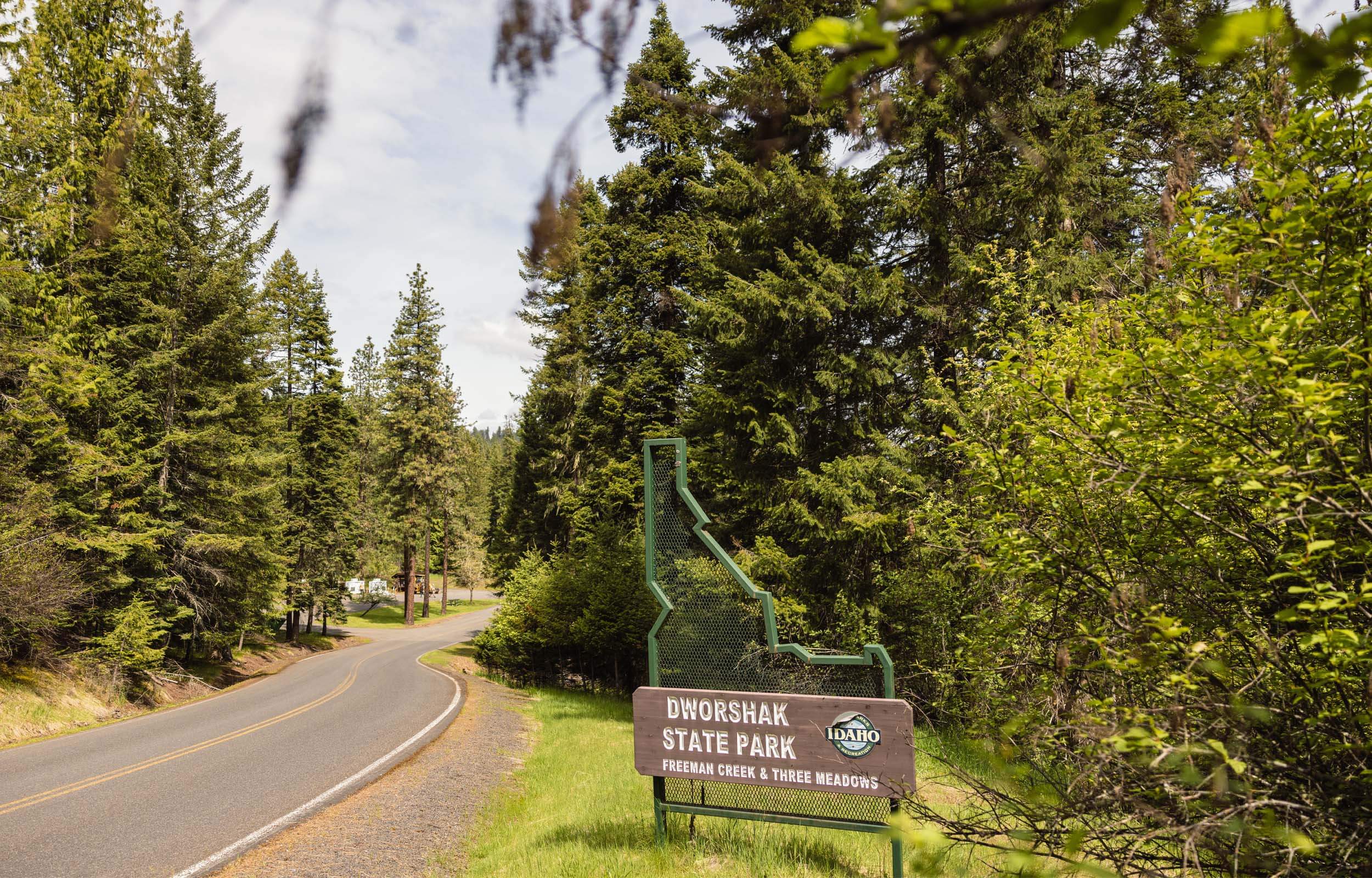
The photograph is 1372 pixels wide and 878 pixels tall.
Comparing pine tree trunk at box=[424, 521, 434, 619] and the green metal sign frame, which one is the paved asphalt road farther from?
pine tree trunk at box=[424, 521, 434, 619]

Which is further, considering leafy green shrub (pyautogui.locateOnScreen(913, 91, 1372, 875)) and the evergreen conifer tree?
the evergreen conifer tree

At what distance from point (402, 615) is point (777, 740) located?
53.4 meters

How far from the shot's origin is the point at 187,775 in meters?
9.44

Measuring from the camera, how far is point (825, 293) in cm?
1284

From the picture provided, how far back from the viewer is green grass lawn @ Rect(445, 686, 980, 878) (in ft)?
18.4

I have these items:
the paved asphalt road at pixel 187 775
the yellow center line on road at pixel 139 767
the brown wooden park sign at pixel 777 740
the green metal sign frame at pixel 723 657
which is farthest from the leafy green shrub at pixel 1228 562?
the yellow center line on road at pixel 139 767

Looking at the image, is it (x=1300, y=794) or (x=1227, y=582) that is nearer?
(x=1300, y=794)

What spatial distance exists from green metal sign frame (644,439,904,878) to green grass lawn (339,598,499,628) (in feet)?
129

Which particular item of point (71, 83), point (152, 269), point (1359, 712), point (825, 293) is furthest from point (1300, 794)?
point (152, 269)

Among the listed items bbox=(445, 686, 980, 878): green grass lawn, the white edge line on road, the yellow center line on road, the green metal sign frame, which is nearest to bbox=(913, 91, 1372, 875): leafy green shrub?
the green metal sign frame

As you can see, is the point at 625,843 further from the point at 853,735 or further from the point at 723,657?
the point at 853,735

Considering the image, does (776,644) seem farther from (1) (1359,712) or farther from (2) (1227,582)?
(1) (1359,712)

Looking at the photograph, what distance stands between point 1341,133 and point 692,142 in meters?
19.0

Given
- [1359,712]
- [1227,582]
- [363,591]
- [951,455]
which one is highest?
[951,455]
